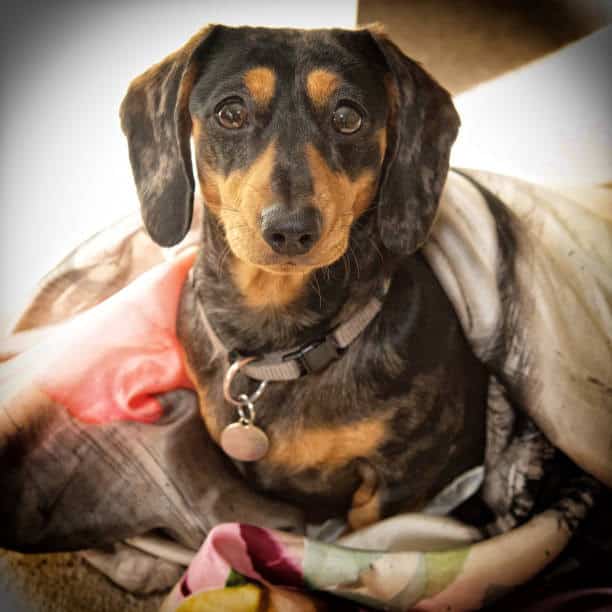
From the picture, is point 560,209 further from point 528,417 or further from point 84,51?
point 84,51

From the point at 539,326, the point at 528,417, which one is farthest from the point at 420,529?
the point at 539,326

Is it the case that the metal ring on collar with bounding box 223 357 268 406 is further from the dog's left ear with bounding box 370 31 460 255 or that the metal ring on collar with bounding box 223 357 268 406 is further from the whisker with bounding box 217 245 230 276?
the dog's left ear with bounding box 370 31 460 255

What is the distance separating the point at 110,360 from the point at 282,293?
34cm

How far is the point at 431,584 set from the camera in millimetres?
1159

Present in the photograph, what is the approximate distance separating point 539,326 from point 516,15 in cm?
52

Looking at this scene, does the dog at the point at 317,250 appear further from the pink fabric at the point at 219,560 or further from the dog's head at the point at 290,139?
the pink fabric at the point at 219,560

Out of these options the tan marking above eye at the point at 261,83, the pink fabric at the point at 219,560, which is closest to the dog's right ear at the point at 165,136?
the tan marking above eye at the point at 261,83

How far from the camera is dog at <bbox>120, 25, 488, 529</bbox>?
1.00m

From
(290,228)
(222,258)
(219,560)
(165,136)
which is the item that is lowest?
(219,560)

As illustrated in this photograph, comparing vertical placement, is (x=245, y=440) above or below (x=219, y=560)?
above

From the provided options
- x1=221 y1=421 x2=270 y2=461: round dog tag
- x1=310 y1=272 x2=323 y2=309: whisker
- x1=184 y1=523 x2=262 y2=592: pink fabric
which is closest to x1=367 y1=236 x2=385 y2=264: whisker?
x1=310 y1=272 x2=323 y2=309: whisker

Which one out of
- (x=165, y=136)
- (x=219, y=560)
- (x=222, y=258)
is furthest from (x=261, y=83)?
(x=219, y=560)

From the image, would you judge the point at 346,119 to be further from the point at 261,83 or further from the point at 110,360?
the point at 110,360

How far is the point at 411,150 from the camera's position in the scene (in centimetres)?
108
